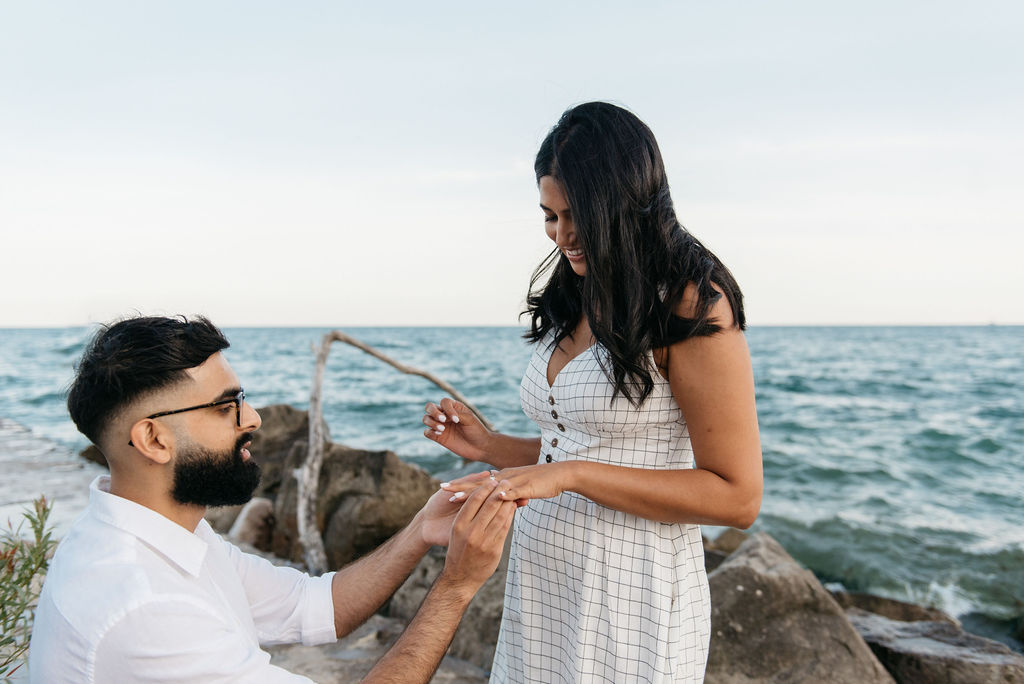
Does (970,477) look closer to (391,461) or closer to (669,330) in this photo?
(391,461)

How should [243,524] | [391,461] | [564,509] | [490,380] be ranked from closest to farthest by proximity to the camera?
[564,509] < [391,461] < [243,524] < [490,380]

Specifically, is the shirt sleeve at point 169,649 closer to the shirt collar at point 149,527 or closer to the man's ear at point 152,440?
the shirt collar at point 149,527

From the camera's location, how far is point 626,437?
2.24m

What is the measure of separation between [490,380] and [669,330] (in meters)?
25.1

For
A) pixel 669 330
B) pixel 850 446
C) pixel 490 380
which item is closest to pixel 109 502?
pixel 669 330

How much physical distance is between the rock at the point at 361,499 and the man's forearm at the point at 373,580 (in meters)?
5.17

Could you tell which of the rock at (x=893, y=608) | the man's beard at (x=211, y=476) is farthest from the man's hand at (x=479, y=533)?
the rock at (x=893, y=608)

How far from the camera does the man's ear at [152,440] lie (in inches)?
76.1

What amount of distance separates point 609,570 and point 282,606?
1.12m

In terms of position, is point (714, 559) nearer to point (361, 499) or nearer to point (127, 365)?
point (361, 499)

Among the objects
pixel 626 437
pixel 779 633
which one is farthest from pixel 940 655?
pixel 626 437

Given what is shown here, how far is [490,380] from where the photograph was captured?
88.9ft

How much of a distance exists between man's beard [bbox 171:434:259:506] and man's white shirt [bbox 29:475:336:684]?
110 millimetres

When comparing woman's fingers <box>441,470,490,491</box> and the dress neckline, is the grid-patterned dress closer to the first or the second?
the dress neckline
